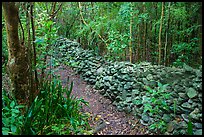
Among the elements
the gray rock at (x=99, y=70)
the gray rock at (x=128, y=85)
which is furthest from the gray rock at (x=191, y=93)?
the gray rock at (x=99, y=70)

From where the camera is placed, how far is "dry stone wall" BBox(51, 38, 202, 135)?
9.16 feet

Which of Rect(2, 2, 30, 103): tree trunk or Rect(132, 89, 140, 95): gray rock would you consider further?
Rect(132, 89, 140, 95): gray rock

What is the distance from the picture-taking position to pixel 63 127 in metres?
2.86

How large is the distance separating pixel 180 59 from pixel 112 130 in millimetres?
2439

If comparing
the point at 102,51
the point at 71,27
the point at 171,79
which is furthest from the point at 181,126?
the point at 71,27

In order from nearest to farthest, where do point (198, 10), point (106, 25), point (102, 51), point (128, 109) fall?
1. point (128, 109)
2. point (198, 10)
3. point (106, 25)
4. point (102, 51)

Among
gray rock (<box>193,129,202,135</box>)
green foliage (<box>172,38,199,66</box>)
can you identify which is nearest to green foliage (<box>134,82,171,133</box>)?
gray rock (<box>193,129,202,135</box>)

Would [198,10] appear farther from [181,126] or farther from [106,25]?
[181,126]

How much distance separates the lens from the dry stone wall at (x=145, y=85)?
9.16 feet

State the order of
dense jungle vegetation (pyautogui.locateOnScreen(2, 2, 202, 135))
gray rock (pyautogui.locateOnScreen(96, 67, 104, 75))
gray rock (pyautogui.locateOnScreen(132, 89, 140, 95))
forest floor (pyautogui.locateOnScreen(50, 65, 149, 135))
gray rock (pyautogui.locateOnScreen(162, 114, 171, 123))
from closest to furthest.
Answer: dense jungle vegetation (pyautogui.locateOnScreen(2, 2, 202, 135)) < gray rock (pyautogui.locateOnScreen(162, 114, 171, 123)) < forest floor (pyautogui.locateOnScreen(50, 65, 149, 135)) < gray rock (pyautogui.locateOnScreen(132, 89, 140, 95)) < gray rock (pyautogui.locateOnScreen(96, 67, 104, 75))

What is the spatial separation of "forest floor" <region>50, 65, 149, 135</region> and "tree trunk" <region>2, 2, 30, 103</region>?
1.94ft

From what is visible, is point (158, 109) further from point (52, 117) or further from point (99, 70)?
point (99, 70)

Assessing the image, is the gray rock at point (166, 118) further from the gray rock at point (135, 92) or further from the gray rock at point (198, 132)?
the gray rock at point (135, 92)

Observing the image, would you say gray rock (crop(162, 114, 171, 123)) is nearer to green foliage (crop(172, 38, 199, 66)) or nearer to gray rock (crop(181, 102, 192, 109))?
gray rock (crop(181, 102, 192, 109))
